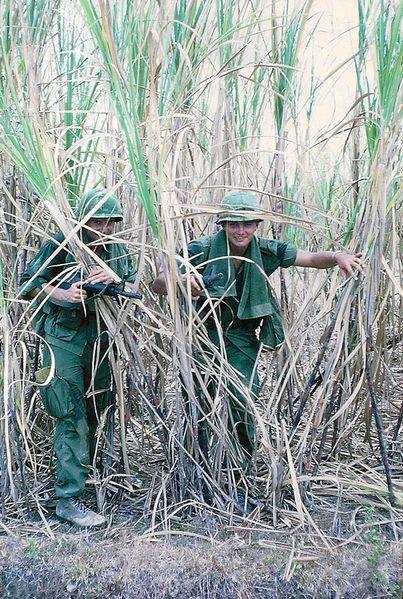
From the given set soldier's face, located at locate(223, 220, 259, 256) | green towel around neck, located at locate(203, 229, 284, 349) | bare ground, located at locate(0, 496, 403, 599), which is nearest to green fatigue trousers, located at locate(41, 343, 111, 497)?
bare ground, located at locate(0, 496, 403, 599)

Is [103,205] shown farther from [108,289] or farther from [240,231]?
[240,231]

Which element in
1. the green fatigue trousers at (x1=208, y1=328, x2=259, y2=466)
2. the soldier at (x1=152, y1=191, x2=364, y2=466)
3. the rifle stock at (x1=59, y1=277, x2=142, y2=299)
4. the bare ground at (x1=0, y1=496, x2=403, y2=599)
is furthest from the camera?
the green fatigue trousers at (x1=208, y1=328, x2=259, y2=466)

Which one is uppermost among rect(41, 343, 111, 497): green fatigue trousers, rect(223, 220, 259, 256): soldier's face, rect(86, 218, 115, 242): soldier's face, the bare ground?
rect(86, 218, 115, 242): soldier's face

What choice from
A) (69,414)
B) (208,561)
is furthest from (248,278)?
(208,561)

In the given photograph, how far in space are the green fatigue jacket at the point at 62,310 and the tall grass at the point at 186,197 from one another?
9cm

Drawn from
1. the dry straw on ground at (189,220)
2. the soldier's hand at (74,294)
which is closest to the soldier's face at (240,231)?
the dry straw on ground at (189,220)

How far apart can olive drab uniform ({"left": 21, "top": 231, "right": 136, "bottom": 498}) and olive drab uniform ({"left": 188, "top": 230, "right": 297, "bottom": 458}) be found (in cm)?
31

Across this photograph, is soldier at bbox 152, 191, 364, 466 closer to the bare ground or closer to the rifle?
the rifle

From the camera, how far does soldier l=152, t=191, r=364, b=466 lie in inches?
79.8

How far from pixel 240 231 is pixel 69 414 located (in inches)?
34.5

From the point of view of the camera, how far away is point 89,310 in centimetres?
205

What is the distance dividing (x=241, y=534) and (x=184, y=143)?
1.40 metres

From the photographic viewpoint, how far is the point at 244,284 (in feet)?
7.00

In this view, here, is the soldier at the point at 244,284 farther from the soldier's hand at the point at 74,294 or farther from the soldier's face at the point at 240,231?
the soldier's hand at the point at 74,294
